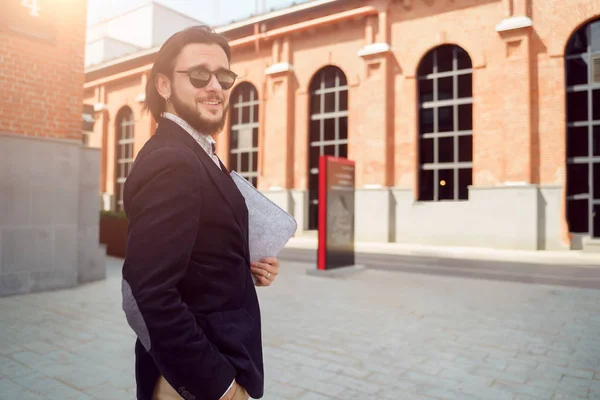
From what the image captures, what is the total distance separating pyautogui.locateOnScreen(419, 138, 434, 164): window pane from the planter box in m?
11.4

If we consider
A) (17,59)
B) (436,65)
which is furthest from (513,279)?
(436,65)

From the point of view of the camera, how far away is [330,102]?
20328mm

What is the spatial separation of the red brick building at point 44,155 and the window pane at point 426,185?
12960mm

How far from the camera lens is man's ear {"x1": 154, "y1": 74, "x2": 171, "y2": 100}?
1.54m

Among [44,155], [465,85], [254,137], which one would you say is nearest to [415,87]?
[465,85]

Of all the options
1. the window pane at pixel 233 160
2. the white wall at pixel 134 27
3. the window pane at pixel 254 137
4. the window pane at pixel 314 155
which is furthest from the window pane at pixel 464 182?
the white wall at pixel 134 27

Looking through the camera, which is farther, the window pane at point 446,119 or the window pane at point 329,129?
the window pane at point 329,129

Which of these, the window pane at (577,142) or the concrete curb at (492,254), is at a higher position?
the window pane at (577,142)

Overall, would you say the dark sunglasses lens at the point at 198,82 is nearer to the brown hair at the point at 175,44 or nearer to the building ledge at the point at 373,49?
the brown hair at the point at 175,44

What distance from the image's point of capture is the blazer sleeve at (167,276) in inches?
48.5

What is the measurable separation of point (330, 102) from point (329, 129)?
4.04ft

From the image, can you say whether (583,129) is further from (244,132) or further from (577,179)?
(244,132)

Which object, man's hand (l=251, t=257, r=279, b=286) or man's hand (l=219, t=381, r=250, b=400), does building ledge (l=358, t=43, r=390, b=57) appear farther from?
man's hand (l=219, t=381, r=250, b=400)

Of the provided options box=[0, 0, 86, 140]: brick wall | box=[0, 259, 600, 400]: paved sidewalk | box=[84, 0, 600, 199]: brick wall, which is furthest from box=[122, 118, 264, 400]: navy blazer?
box=[84, 0, 600, 199]: brick wall
